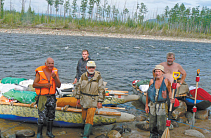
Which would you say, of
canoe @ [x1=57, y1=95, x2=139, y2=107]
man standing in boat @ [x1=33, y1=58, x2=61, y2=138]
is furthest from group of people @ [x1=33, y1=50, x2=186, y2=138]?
canoe @ [x1=57, y1=95, x2=139, y2=107]

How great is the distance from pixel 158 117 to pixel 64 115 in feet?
10.8

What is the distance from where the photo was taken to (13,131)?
21.7ft

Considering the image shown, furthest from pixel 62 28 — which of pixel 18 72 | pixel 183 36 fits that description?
pixel 18 72

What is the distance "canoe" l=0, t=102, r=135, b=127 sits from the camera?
270 inches

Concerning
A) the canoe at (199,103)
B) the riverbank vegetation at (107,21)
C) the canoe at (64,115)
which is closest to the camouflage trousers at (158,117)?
the canoe at (64,115)

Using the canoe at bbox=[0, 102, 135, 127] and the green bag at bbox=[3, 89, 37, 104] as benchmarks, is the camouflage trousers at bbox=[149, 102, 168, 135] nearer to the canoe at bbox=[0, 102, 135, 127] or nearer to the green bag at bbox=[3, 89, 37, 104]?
the canoe at bbox=[0, 102, 135, 127]

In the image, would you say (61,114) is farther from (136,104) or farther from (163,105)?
(136,104)

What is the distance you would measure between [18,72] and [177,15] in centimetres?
12114

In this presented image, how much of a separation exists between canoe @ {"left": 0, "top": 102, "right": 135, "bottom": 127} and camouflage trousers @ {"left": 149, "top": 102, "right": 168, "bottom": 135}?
1.76 metres

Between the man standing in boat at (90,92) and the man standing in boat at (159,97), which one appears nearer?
the man standing in boat at (159,97)

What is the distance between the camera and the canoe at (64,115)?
686 cm

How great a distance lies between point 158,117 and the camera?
514 centimetres

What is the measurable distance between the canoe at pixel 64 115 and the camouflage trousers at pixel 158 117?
176 cm

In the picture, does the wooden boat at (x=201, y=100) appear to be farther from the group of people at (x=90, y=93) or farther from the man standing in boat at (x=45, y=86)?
the man standing in boat at (x=45, y=86)
